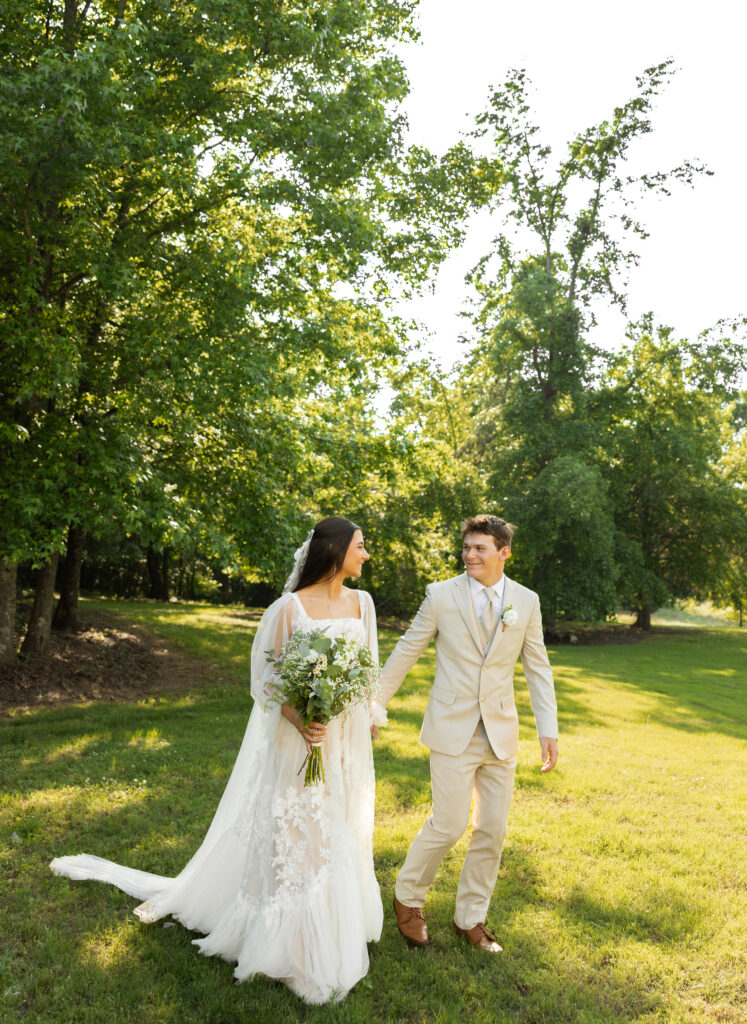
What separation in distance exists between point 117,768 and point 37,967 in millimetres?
3834

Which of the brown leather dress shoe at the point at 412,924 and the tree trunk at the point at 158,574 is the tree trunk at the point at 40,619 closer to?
the brown leather dress shoe at the point at 412,924

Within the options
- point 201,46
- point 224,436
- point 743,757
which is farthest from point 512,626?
point 201,46

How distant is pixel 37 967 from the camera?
390 centimetres

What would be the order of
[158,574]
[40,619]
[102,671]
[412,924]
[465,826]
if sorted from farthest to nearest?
1. [158,574]
2. [40,619]
3. [102,671]
4. [412,924]
5. [465,826]

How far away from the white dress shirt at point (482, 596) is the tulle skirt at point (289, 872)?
37.1 inches

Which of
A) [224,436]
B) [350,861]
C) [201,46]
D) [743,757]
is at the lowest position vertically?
[743,757]

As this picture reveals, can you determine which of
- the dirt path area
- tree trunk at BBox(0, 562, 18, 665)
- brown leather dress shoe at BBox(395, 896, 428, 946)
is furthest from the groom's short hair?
tree trunk at BBox(0, 562, 18, 665)

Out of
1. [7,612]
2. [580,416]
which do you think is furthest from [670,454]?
[7,612]

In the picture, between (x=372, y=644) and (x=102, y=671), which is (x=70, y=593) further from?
(x=372, y=644)

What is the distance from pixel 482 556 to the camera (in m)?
4.45

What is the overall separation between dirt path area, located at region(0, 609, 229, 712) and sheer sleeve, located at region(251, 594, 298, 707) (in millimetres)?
7940

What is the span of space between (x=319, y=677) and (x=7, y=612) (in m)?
10.2

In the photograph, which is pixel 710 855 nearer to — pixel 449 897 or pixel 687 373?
pixel 449 897

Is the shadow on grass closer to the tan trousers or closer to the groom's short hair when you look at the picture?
the tan trousers
